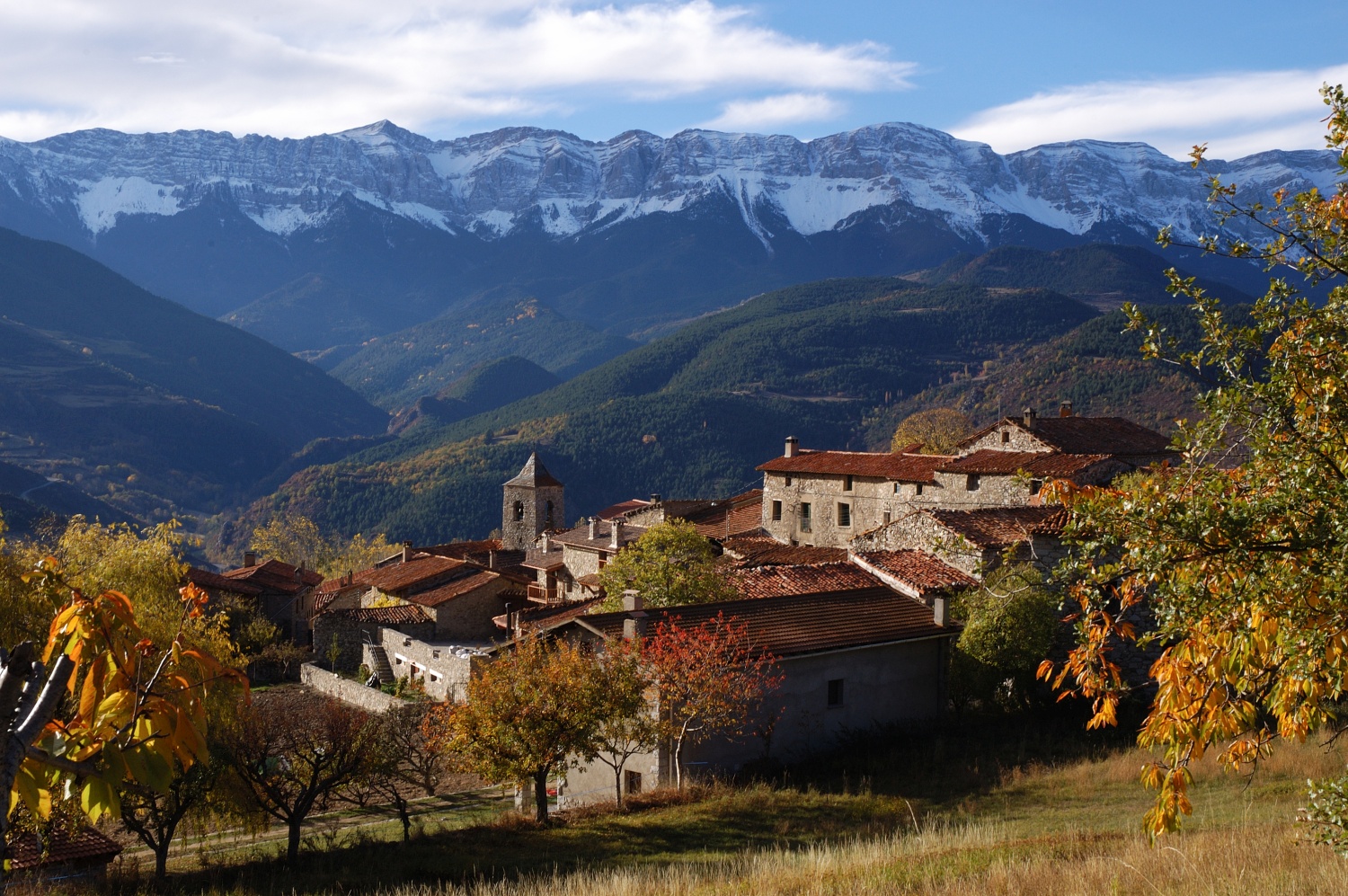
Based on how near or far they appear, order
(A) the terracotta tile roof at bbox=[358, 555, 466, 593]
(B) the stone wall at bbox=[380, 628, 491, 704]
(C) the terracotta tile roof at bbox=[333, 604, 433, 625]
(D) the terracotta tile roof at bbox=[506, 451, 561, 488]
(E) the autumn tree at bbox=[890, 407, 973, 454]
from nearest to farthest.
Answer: (B) the stone wall at bbox=[380, 628, 491, 704]
(C) the terracotta tile roof at bbox=[333, 604, 433, 625]
(A) the terracotta tile roof at bbox=[358, 555, 466, 593]
(D) the terracotta tile roof at bbox=[506, 451, 561, 488]
(E) the autumn tree at bbox=[890, 407, 973, 454]

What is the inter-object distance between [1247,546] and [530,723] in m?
15.1

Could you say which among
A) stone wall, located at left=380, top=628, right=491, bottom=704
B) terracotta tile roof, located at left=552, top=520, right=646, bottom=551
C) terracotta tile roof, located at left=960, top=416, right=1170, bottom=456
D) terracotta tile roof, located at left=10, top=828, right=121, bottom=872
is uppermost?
terracotta tile roof, located at left=960, top=416, right=1170, bottom=456

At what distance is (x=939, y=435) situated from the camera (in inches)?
3063

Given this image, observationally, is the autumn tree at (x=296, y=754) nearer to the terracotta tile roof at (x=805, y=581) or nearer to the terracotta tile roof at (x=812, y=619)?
the terracotta tile roof at (x=812, y=619)

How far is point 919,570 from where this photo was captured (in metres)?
30.0

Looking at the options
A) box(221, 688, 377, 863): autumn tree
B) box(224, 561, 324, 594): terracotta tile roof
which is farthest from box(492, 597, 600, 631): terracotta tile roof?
box(224, 561, 324, 594): terracotta tile roof

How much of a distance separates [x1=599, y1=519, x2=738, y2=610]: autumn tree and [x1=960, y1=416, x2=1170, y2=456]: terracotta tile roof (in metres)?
14.6

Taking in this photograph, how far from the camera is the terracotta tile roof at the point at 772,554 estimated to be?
3975cm

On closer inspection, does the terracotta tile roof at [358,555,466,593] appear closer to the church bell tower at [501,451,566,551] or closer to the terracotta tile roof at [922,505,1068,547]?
the church bell tower at [501,451,566,551]

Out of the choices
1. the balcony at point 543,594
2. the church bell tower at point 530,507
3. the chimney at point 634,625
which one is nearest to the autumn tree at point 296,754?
the chimney at point 634,625

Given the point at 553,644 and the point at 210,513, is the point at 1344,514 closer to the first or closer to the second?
the point at 553,644

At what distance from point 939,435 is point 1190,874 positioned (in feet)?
233

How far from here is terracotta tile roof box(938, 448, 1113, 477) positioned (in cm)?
3644

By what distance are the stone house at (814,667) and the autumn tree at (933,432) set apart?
123 feet
